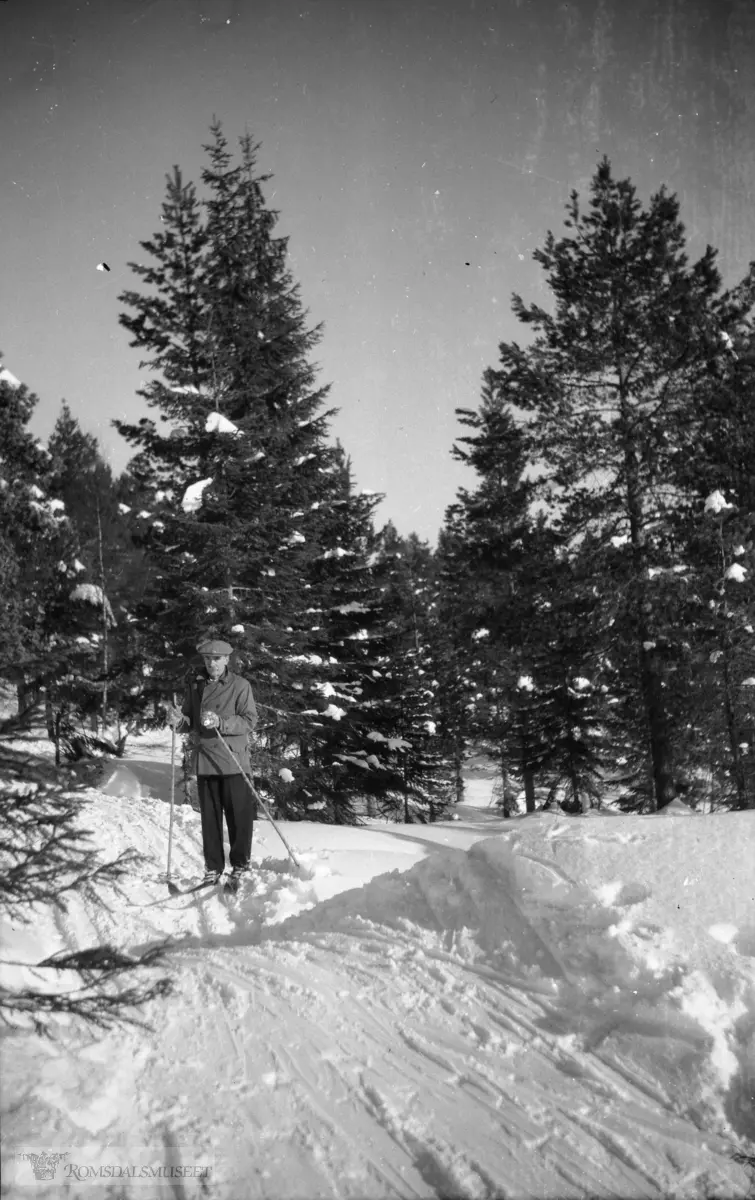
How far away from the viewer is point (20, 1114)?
8.14 feet

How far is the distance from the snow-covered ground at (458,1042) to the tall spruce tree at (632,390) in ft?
31.3

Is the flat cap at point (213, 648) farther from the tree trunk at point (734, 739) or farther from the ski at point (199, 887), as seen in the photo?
the tree trunk at point (734, 739)

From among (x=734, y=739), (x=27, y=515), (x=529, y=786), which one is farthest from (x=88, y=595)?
(x=734, y=739)

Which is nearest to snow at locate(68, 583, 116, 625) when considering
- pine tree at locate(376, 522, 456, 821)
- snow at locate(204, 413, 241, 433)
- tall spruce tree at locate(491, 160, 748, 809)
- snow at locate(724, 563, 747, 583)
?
pine tree at locate(376, 522, 456, 821)

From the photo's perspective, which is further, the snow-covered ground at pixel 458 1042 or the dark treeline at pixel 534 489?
the dark treeline at pixel 534 489

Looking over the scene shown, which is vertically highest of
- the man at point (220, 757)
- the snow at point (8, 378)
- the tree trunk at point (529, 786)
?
the snow at point (8, 378)

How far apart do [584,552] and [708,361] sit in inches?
172

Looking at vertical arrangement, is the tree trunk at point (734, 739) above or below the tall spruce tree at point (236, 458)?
below

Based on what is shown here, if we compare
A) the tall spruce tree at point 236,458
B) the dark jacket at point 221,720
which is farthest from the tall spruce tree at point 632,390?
the dark jacket at point 221,720

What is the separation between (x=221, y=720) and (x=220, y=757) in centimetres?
38

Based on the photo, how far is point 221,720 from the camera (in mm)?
7047

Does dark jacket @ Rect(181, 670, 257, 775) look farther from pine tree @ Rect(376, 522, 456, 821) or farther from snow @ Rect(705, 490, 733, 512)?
pine tree @ Rect(376, 522, 456, 821)

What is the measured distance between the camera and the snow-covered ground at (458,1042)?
2.48m

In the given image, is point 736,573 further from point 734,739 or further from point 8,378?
point 8,378
